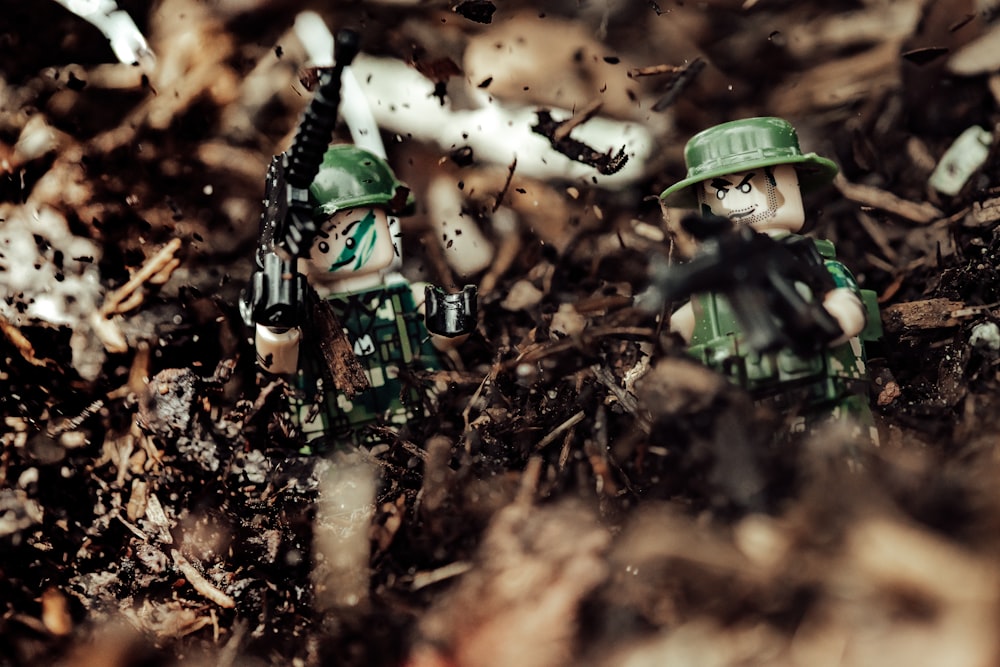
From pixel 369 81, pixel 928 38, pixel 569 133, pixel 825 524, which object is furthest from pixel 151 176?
pixel 928 38

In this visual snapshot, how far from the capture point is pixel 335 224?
7.14ft

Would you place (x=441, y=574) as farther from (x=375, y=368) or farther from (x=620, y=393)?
(x=375, y=368)

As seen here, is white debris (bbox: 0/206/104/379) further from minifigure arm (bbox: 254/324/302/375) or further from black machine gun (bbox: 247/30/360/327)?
black machine gun (bbox: 247/30/360/327)

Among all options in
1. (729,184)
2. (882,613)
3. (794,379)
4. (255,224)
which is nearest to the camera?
(882,613)

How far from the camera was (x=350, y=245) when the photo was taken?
219cm

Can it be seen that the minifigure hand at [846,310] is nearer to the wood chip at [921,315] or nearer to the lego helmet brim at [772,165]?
the lego helmet brim at [772,165]

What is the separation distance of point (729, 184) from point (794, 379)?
526 mm

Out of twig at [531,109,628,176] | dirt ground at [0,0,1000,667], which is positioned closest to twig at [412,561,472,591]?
dirt ground at [0,0,1000,667]

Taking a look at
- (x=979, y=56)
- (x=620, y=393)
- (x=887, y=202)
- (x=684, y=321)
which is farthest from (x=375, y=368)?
(x=979, y=56)

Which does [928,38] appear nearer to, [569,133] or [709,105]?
[709,105]

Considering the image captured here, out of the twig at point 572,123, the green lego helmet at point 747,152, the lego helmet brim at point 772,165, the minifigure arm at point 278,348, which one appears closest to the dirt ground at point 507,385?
the minifigure arm at point 278,348

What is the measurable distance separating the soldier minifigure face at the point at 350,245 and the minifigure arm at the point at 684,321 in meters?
0.80

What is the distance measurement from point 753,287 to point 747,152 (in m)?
0.51

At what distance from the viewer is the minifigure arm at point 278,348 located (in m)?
2.07
